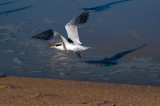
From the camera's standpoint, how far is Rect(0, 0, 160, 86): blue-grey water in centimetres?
794

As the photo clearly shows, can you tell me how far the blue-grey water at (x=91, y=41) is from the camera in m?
7.94

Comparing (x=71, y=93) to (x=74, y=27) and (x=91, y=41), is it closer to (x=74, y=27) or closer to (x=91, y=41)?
(x=74, y=27)

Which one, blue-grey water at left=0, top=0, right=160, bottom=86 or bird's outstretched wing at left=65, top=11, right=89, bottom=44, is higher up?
bird's outstretched wing at left=65, top=11, right=89, bottom=44

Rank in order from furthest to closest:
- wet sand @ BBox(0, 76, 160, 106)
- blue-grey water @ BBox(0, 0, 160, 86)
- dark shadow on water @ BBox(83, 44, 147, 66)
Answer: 1. dark shadow on water @ BBox(83, 44, 147, 66)
2. blue-grey water @ BBox(0, 0, 160, 86)
3. wet sand @ BBox(0, 76, 160, 106)

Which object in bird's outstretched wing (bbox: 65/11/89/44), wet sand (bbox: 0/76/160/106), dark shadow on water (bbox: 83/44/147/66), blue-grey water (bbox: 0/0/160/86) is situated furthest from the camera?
bird's outstretched wing (bbox: 65/11/89/44)

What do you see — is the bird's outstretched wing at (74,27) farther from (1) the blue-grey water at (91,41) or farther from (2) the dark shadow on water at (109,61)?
(2) the dark shadow on water at (109,61)

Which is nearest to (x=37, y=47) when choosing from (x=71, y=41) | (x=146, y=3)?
(x=71, y=41)

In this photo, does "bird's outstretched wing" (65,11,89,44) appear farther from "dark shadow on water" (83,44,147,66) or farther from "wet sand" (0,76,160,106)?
"wet sand" (0,76,160,106)

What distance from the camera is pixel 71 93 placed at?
19.2 feet

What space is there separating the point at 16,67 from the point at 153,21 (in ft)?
19.5

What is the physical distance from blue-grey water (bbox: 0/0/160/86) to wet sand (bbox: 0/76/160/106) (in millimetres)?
695

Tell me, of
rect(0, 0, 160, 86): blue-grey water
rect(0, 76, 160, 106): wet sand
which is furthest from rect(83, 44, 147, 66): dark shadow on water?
rect(0, 76, 160, 106): wet sand

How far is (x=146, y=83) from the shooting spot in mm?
7121

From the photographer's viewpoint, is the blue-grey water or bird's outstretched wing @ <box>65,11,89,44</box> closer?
the blue-grey water
